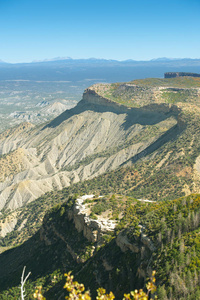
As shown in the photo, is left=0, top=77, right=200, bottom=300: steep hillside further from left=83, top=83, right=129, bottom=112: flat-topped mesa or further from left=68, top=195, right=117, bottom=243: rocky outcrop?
left=83, top=83, right=129, bottom=112: flat-topped mesa

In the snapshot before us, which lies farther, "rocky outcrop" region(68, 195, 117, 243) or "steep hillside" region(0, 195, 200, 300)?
"rocky outcrop" region(68, 195, 117, 243)

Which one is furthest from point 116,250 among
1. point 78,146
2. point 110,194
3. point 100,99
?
point 100,99

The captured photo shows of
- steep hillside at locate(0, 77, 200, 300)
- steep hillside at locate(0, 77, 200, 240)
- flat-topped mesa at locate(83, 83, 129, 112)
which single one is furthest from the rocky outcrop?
flat-topped mesa at locate(83, 83, 129, 112)

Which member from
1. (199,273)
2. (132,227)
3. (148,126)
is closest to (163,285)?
(199,273)

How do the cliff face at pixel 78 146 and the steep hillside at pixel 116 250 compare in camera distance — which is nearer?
the steep hillside at pixel 116 250

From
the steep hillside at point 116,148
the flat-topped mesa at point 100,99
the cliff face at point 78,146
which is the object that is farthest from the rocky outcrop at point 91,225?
the flat-topped mesa at point 100,99

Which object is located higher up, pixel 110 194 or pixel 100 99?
pixel 100 99

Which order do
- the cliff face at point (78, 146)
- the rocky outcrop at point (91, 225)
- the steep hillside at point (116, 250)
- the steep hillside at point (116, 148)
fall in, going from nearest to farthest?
the steep hillside at point (116, 250) → the rocky outcrop at point (91, 225) → the steep hillside at point (116, 148) → the cliff face at point (78, 146)

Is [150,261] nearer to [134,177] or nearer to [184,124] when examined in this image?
[134,177]

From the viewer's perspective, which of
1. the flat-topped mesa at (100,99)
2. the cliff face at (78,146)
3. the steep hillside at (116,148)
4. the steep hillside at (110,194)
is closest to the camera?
the steep hillside at (110,194)

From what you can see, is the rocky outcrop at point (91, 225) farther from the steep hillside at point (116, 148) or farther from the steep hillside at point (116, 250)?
the steep hillside at point (116, 148)

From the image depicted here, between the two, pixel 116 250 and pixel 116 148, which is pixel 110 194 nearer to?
pixel 116 250
